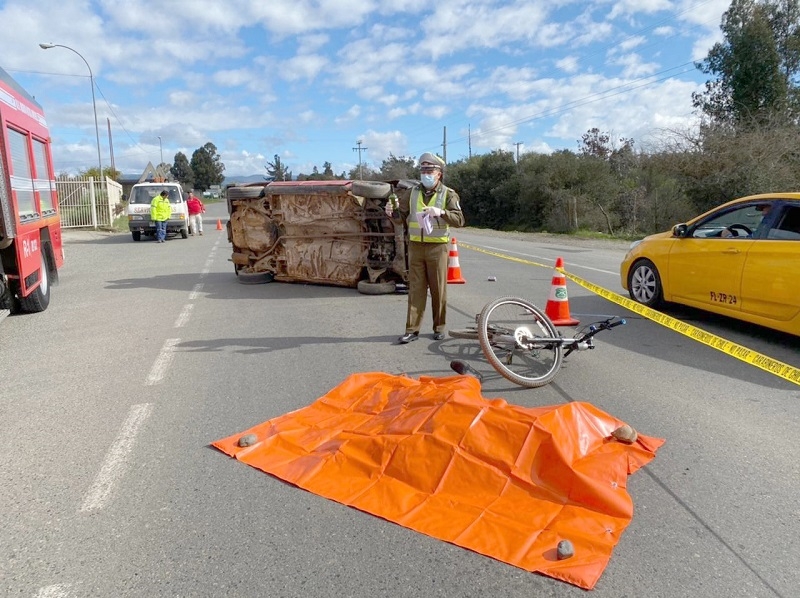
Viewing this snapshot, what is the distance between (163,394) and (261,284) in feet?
20.3

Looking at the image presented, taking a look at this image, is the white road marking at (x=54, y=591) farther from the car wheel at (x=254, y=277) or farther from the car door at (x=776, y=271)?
the car wheel at (x=254, y=277)

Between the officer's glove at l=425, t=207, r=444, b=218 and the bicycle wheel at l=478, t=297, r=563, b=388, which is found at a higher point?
the officer's glove at l=425, t=207, r=444, b=218

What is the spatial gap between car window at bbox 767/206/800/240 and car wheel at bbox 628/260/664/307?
1761 millimetres

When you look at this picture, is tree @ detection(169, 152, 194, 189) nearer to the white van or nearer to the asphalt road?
the white van

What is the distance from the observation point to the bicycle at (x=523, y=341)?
213 inches

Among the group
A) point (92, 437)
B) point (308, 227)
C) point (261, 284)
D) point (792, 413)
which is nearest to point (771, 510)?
point (792, 413)

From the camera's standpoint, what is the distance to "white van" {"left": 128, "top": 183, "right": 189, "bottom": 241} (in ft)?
74.2

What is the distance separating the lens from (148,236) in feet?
83.4

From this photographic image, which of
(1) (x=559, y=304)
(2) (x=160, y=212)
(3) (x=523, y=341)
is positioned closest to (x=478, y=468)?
(3) (x=523, y=341)

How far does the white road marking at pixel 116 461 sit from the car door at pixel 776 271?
6090 millimetres

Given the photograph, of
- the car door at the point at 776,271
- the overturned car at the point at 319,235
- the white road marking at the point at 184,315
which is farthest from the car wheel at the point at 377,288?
the car door at the point at 776,271

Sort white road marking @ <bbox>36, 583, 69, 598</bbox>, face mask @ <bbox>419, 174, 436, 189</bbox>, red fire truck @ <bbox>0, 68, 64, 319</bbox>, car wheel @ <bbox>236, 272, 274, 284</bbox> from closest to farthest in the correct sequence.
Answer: white road marking @ <bbox>36, 583, 69, 598</bbox> → face mask @ <bbox>419, 174, 436, 189</bbox> → red fire truck @ <bbox>0, 68, 64, 319</bbox> → car wheel @ <bbox>236, 272, 274, 284</bbox>

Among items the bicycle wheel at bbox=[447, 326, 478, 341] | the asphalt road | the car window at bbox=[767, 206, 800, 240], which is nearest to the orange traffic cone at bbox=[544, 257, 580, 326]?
the asphalt road

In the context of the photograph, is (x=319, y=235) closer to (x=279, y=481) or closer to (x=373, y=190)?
(x=373, y=190)
